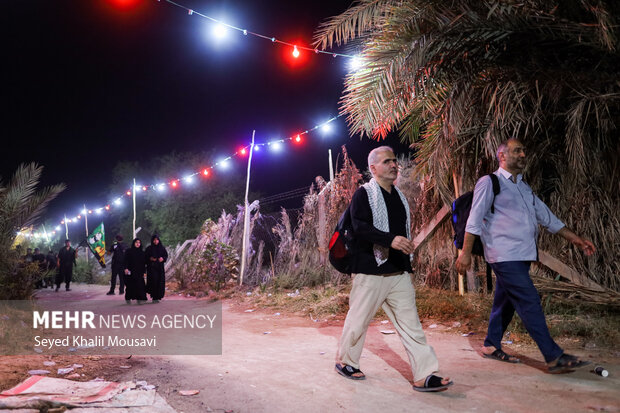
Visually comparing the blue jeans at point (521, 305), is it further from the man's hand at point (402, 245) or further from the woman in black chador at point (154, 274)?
the woman in black chador at point (154, 274)

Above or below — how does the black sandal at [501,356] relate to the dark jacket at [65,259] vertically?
below

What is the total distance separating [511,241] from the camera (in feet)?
13.0

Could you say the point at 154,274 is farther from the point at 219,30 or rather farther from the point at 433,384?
the point at 433,384

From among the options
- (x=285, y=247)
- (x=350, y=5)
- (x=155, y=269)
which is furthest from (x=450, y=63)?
(x=155, y=269)

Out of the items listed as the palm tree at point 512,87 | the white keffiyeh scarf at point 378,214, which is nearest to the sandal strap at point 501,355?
the white keffiyeh scarf at point 378,214

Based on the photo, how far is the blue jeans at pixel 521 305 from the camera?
12.1ft

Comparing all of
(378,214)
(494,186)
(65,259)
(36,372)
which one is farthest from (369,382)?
(65,259)

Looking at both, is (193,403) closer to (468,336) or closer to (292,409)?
(292,409)

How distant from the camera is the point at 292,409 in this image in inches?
122

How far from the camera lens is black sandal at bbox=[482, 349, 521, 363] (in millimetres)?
4189

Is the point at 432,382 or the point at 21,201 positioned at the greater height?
the point at 21,201

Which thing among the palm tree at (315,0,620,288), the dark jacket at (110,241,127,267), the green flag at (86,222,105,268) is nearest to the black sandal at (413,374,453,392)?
the palm tree at (315,0,620,288)

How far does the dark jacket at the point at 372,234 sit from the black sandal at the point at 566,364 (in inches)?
53.7

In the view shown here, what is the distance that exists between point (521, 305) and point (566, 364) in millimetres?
536
